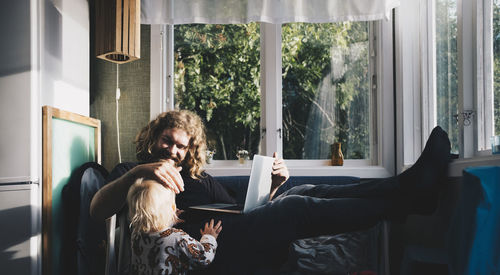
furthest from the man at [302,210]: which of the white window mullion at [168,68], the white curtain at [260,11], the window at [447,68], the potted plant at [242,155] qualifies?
the white window mullion at [168,68]

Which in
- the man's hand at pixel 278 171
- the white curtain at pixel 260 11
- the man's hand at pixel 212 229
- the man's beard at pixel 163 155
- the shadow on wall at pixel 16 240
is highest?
the white curtain at pixel 260 11

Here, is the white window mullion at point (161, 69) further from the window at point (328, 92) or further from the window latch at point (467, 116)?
the window latch at point (467, 116)

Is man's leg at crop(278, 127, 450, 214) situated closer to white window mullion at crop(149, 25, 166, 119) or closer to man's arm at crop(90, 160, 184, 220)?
man's arm at crop(90, 160, 184, 220)

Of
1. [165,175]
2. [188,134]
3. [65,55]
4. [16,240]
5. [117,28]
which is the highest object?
[117,28]

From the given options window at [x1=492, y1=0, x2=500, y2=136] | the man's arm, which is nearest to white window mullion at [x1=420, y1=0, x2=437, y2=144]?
window at [x1=492, y1=0, x2=500, y2=136]

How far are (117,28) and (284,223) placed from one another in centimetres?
156

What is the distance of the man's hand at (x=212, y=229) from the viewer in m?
1.46

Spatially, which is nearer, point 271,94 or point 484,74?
point 484,74

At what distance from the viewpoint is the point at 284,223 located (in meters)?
1.45

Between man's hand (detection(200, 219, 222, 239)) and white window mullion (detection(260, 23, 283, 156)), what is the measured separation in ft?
4.30

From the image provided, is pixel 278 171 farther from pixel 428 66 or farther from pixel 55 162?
pixel 428 66

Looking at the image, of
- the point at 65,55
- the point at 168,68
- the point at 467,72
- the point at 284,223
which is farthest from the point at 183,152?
the point at 467,72

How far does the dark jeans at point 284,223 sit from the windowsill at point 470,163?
349mm

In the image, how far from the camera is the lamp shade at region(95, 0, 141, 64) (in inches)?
87.5
